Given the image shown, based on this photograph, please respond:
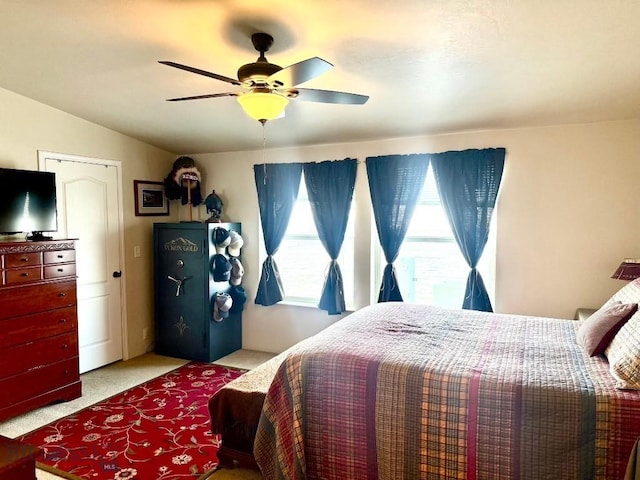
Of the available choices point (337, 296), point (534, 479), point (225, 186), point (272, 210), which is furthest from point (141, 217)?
point (534, 479)

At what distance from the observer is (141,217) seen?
15.6 feet

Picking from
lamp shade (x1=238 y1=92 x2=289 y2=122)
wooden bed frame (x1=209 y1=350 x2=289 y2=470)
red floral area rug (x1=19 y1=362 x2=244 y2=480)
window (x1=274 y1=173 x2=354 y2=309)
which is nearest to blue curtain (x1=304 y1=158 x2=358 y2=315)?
window (x1=274 y1=173 x2=354 y2=309)

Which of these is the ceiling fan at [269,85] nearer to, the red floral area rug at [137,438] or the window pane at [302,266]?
the red floral area rug at [137,438]

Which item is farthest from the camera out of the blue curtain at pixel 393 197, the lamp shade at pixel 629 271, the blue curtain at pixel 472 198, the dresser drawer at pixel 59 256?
the blue curtain at pixel 393 197

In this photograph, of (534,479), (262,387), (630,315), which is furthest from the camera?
(262,387)

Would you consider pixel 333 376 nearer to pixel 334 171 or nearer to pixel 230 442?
pixel 230 442

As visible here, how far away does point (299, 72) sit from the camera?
2.02 m

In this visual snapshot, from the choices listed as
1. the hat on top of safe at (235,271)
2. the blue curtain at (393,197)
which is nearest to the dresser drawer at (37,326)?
the hat on top of safe at (235,271)

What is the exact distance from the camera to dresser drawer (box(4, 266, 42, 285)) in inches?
123

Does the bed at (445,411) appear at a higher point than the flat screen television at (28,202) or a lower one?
lower

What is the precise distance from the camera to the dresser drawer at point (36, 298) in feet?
10.2

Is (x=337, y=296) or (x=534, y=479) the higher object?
(x=337, y=296)

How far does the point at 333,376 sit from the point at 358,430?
0.89 feet

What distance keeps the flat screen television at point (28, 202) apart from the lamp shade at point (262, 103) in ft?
7.27
